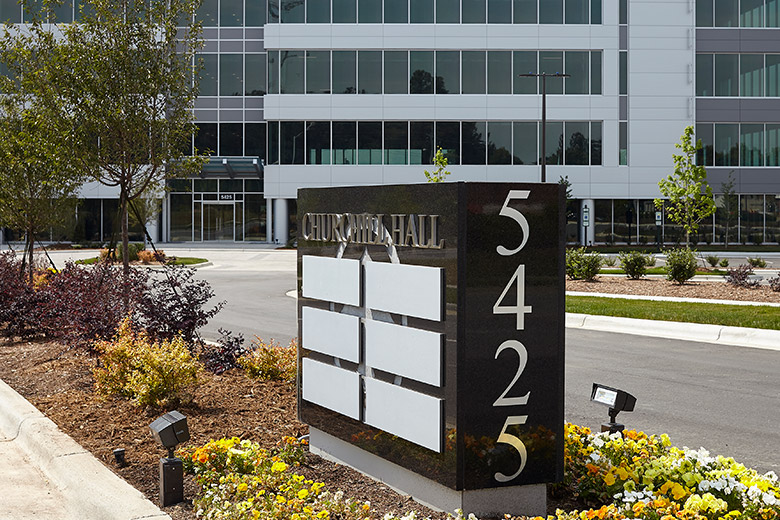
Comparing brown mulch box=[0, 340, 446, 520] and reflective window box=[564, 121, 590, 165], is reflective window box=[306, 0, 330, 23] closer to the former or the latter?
reflective window box=[564, 121, 590, 165]

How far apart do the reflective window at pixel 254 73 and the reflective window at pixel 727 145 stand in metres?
26.9

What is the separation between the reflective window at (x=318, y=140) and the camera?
50.3 m

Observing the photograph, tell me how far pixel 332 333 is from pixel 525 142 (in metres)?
45.4

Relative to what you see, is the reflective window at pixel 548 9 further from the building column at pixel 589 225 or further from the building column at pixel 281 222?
the building column at pixel 281 222

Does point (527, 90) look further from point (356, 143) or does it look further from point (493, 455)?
point (493, 455)

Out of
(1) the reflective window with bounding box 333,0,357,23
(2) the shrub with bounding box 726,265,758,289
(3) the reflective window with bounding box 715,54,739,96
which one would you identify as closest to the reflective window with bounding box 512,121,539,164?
(1) the reflective window with bounding box 333,0,357,23

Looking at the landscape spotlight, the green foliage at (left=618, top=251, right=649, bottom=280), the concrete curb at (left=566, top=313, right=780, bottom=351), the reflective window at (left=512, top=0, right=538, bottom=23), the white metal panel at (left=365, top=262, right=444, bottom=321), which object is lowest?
the concrete curb at (left=566, top=313, right=780, bottom=351)

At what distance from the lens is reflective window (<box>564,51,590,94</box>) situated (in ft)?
163

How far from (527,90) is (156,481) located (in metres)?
46.5

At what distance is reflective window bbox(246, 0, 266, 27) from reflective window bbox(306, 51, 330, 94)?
4.38 meters

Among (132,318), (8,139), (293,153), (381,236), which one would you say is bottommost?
(132,318)

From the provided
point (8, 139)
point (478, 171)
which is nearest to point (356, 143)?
point (478, 171)

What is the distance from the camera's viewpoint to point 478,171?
49.6 meters

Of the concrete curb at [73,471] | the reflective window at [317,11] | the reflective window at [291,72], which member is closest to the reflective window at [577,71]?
the reflective window at [317,11]
